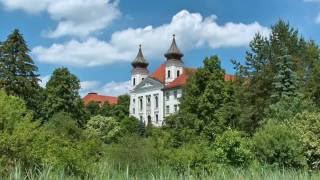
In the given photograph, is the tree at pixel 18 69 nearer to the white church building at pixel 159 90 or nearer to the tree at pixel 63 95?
the tree at pixel 63 95

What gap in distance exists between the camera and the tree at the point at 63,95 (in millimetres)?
58375

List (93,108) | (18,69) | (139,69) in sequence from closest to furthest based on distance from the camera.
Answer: (18,69) < (93,108) < (139,69)

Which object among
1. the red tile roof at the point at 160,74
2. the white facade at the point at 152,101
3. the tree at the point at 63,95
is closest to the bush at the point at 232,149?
the tree at the point at 63,95

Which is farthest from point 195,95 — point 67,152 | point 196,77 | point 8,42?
point 67,152

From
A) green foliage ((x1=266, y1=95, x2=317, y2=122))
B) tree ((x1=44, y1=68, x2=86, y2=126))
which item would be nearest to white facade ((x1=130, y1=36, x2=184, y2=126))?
tree ((x1=44, y1=68, x2=86, y2=126))

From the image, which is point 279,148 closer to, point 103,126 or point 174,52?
point 103,126

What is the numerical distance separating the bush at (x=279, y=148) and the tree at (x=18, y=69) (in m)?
26.4

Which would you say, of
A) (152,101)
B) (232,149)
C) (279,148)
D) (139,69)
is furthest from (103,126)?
(279,148)

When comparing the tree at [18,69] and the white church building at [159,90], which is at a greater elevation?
the white church building at [159,90]

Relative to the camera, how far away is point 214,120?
4231 cm

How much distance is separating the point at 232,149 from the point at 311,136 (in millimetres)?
3737

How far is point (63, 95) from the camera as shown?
59.2 metres

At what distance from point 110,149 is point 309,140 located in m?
9.09

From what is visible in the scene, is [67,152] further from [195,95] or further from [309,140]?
[195,95]
